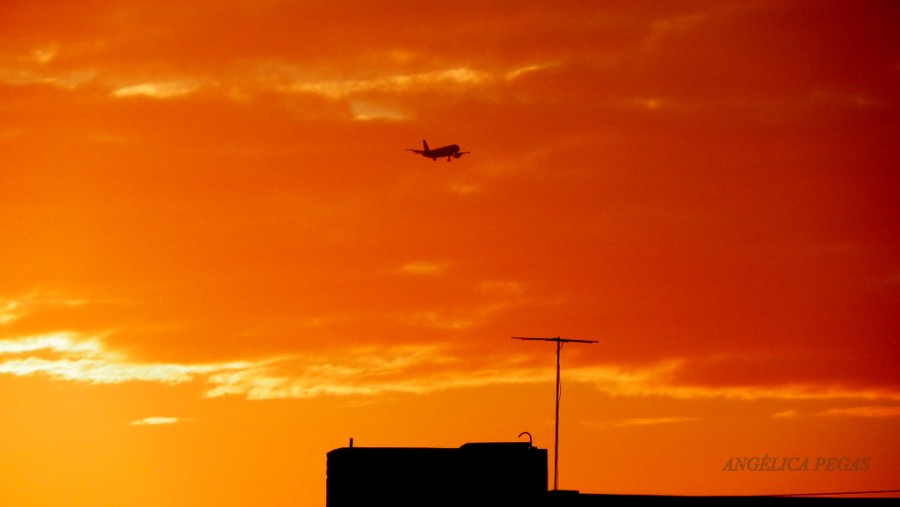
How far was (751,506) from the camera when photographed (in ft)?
433

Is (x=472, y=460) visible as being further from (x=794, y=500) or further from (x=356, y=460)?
(x=794, y=500)

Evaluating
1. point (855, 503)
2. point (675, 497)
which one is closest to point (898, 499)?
point (855, 503)

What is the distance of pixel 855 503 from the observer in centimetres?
13025

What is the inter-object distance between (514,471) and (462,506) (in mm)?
4846

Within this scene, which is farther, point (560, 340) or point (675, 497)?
point (560, 340)

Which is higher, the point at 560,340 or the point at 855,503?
→ the point at 560,340

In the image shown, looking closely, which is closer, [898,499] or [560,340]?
[898,499]

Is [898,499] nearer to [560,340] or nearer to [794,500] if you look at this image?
[794,500]

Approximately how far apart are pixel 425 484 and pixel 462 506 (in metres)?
3.35

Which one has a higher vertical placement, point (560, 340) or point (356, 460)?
point (560, 340)

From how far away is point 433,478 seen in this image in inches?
5404

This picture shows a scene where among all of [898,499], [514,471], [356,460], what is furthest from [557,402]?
[898,499]

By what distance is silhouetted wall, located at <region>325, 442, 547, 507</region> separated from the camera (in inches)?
5379

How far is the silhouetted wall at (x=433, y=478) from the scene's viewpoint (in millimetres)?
136625
